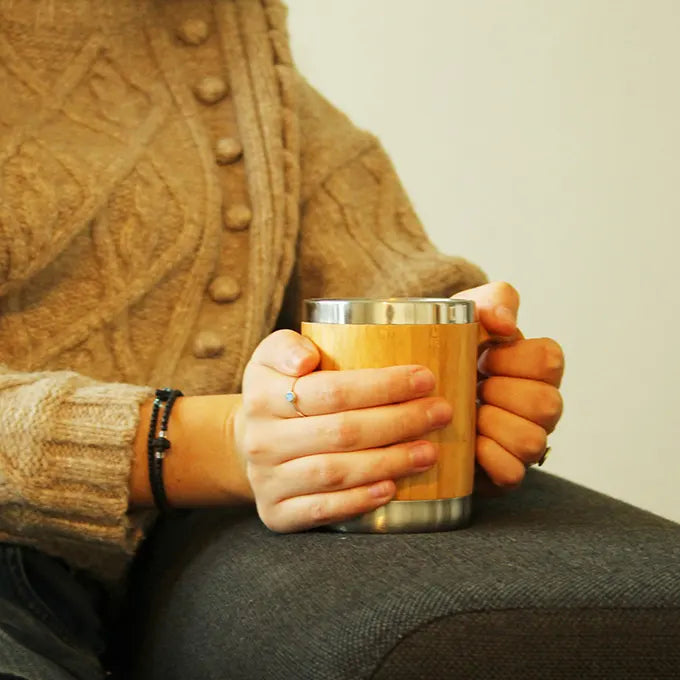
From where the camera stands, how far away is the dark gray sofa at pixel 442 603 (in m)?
0.43

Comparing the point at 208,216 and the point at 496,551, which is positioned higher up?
the point at 208,216

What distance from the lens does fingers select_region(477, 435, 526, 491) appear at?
0.62 meters

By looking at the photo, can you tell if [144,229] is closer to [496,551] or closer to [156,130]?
[156,130]

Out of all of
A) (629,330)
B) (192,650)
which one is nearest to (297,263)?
(192,650)

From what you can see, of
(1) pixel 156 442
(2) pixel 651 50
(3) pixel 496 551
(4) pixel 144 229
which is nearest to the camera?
(3) pixel 496 551

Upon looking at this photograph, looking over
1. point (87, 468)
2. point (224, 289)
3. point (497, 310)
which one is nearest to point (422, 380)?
point (497, 310)

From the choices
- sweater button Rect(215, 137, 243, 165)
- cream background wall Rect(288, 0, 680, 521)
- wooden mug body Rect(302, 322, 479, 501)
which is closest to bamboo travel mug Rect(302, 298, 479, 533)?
wooden mug body Rect(302, 322, 479, 501)

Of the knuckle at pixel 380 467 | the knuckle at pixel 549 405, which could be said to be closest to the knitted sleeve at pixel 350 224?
the knuckle at pixel 549 405

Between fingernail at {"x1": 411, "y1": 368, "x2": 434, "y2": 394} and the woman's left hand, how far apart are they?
97 millimetres

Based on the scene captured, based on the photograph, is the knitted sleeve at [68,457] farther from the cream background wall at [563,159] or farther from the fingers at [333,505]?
the cream background wall at [563,159]

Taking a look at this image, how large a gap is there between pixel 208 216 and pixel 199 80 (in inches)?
5.3

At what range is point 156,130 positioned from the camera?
0.83m

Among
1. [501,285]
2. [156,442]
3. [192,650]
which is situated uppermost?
[501,285]

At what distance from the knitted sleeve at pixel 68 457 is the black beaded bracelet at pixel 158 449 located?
1 centimetres
